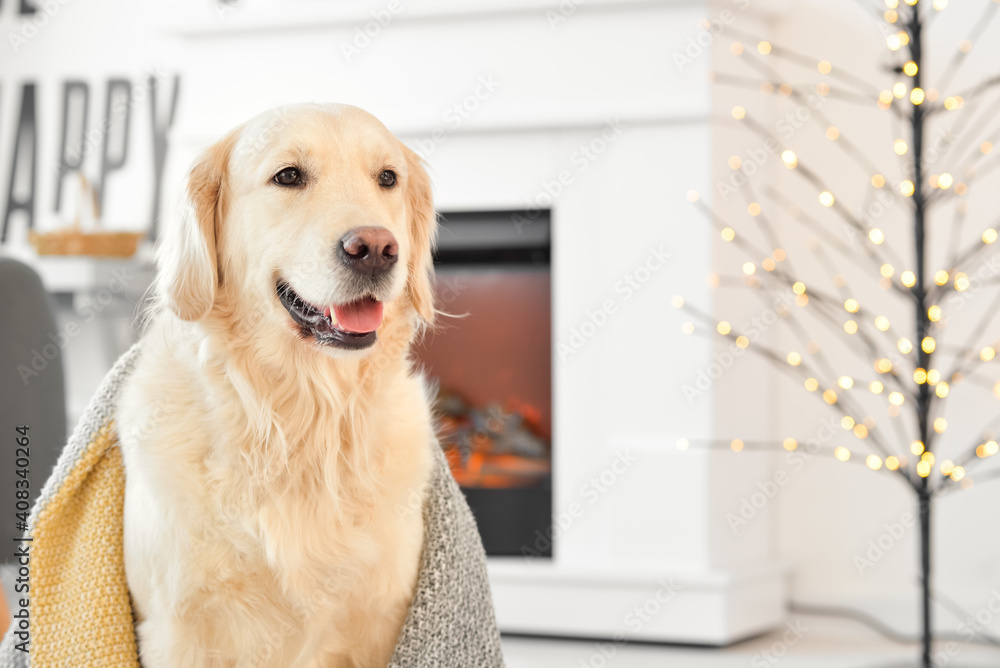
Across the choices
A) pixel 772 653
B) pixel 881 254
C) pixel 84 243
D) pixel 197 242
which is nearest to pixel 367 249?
pixel 197 242

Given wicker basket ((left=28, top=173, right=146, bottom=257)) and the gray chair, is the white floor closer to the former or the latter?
the gray chair

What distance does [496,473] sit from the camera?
116 inches

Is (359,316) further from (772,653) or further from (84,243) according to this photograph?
(84,243)

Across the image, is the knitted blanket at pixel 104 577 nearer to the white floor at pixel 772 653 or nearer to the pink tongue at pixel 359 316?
the pink tongue at pixel 359 316

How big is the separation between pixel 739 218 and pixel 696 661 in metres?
1.23

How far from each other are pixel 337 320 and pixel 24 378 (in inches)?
25.6

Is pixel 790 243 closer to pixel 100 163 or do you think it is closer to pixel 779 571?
pixel 779 571

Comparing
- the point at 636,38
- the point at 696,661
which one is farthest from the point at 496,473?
the point at 636,38

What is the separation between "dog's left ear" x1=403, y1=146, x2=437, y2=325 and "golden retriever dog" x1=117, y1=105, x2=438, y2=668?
4 cm

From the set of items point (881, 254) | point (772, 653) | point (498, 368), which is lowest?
point (772, 653)

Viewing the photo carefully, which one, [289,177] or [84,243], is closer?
[289,177]

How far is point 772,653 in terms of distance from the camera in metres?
2.57

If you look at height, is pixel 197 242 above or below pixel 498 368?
above

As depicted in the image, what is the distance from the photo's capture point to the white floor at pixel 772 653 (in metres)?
2.46
